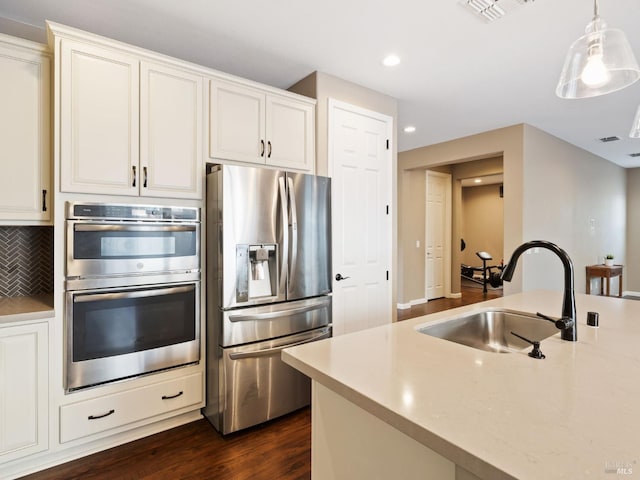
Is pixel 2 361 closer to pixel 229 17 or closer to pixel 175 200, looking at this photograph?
pixel 175 200

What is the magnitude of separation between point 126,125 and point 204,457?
2.05 meters

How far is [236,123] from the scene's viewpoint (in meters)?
2.58

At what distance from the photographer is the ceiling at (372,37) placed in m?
2.20

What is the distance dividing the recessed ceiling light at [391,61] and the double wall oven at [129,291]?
191 centimetres

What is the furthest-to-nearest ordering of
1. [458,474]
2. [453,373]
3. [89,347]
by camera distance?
[89,347], [453,373], [458,474]

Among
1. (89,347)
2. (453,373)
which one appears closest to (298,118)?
(89,347)

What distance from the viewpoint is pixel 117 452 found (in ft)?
6.93

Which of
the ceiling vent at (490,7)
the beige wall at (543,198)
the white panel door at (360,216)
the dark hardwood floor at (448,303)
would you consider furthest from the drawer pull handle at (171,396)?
the beige wall at (543,198)

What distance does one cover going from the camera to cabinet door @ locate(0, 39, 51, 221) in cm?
198

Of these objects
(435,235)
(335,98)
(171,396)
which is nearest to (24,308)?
(171,396)

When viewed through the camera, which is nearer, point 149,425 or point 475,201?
point 149,425

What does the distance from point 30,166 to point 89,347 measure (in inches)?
43.6

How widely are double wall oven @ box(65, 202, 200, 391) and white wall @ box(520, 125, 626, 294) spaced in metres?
4.08

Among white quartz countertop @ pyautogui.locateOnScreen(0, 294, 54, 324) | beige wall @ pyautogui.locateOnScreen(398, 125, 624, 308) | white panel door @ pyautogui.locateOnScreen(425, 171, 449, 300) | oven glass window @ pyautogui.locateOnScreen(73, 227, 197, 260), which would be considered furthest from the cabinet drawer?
white panel door @ pyautogui.locateOnScreen(425, 171, 449, 300)
